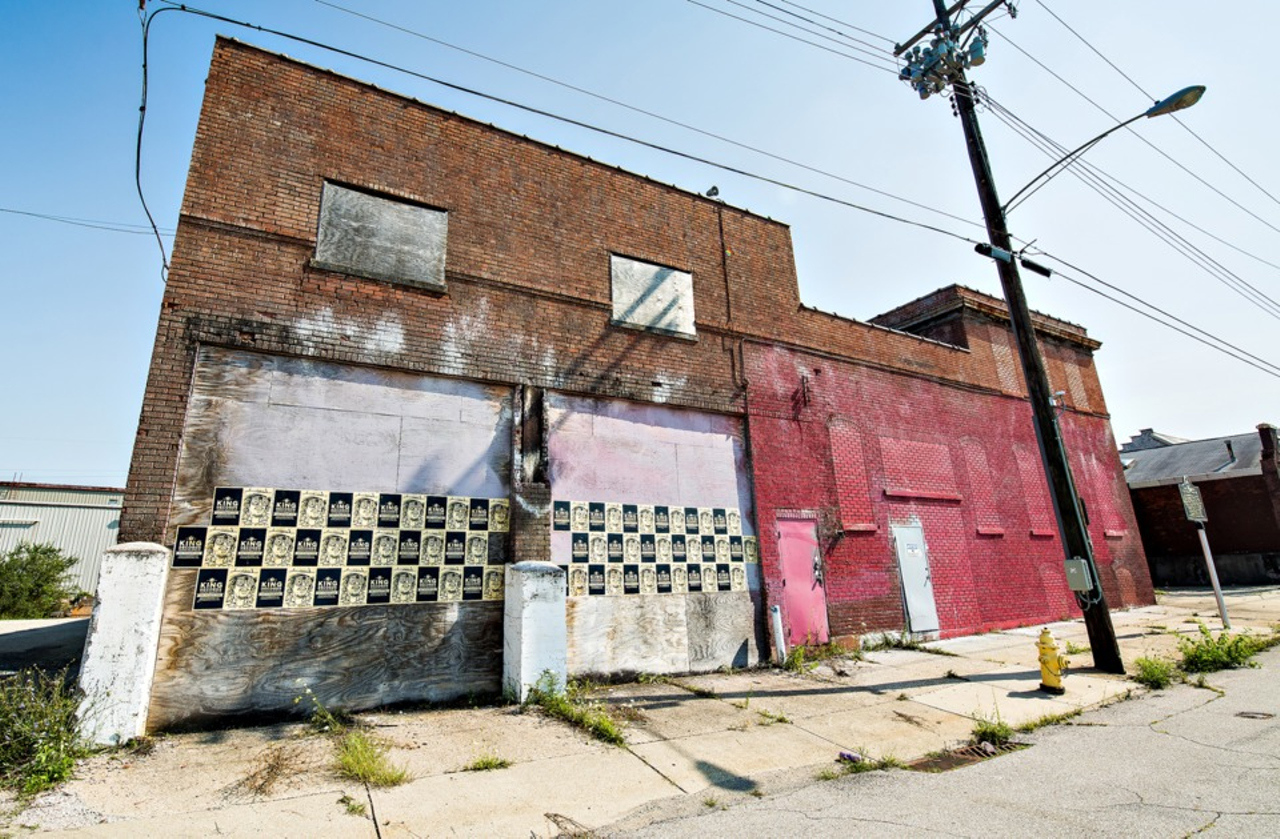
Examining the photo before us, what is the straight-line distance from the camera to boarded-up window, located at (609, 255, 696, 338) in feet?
33.1

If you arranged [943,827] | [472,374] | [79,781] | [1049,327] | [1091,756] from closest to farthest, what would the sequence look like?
[943,827] < [79,781] < [1091,756] < [472,374] < [1049,327]

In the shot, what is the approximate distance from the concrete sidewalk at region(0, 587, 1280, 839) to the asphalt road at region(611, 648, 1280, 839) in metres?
0.42

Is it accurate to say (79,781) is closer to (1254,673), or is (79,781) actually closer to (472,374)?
(472,374)

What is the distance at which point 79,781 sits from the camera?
454cm

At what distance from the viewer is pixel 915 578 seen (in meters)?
11.9

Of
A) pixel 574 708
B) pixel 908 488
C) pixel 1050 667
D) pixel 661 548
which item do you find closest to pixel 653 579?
pixel 661 548

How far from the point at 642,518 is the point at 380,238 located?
5499 mm

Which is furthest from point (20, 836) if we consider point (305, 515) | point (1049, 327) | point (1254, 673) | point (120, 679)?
point (1049, 327)

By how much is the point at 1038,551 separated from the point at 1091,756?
34.5ft

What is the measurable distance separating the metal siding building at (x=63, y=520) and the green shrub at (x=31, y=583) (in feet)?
9.66

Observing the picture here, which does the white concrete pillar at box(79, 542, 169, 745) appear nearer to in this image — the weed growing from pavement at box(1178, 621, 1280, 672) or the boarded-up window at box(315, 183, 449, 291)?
the boarded-up window at box(315, 183, 449, 291)

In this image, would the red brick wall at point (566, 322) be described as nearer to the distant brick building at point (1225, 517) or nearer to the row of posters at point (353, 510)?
the row of posters at point (353, 510)

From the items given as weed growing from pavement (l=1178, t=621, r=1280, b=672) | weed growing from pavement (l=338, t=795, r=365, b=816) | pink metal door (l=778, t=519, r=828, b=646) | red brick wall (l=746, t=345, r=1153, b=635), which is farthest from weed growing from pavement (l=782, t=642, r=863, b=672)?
weed growing from pavement (l=338, t=795, r=365, b=816)

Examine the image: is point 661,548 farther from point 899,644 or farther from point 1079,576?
point 1079,576
